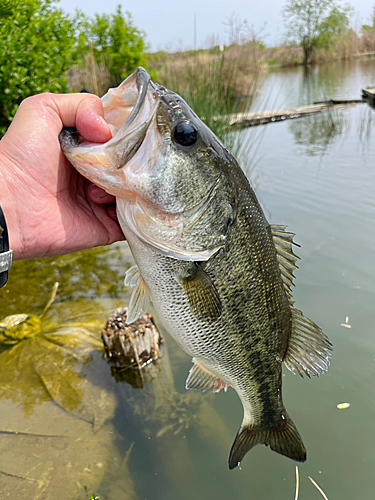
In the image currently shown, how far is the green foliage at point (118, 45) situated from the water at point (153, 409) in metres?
10.2

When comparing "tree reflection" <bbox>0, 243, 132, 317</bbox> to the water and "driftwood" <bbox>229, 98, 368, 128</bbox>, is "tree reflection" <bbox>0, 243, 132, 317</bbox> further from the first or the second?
"driftwood" <bbox>229, 98, 368, 128</bbox>

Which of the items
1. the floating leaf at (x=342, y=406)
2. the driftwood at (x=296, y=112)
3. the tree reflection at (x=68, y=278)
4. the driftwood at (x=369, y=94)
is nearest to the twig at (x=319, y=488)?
the floating leaf at (x=342, y=406)

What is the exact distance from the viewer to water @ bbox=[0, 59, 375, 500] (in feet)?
8.25

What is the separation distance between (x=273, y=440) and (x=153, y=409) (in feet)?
4.63

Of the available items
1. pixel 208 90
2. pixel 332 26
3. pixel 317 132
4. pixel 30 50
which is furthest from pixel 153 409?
pixel 332 26

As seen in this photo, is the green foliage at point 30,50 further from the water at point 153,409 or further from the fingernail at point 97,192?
the fingernail at point 97,192

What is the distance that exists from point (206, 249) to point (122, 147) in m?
0.50

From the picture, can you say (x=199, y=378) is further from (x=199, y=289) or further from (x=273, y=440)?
(x=199, y=289)

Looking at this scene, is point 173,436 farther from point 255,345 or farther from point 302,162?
point 302,162

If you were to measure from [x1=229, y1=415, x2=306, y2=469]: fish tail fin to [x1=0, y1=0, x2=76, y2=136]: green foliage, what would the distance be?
14.5ft

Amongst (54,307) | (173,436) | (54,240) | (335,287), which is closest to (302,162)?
(335,287)

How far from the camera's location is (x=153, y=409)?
305 cm

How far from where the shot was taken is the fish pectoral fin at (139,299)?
1.65 metres

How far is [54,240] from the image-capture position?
1801 mm
